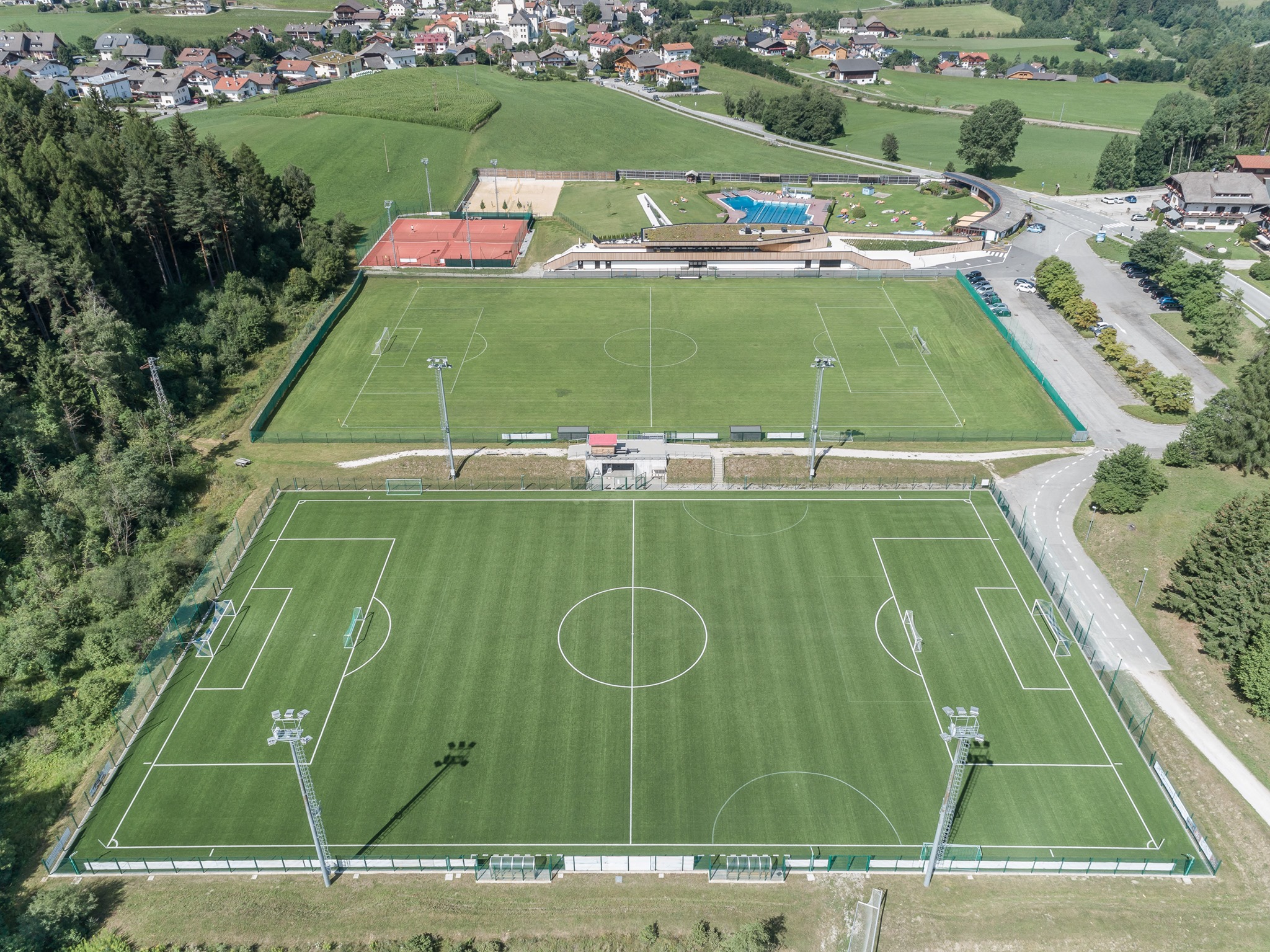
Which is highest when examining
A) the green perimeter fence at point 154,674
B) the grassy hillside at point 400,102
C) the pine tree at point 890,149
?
the grassy hillside at point 400,102

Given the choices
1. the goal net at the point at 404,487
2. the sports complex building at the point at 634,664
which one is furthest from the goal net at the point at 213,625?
the goal net at the point at 404,487

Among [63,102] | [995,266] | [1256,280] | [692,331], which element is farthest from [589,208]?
[1256,280]

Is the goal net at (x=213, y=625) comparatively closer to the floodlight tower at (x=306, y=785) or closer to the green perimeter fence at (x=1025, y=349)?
the floodlight tower at (x=306, y=785)

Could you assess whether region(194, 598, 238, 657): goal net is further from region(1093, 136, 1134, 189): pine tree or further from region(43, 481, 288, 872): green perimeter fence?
region(1093, 136, 1134, 189): pine tree

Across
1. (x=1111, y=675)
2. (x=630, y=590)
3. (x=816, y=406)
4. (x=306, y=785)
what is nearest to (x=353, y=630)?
Answer: (x=306, y=785)

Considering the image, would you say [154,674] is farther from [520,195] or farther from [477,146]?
[477,146]

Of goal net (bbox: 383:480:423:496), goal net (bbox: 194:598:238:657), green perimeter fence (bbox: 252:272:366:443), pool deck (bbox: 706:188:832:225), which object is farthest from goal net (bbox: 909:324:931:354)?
goal net (bbox: 194:598:238:657)
